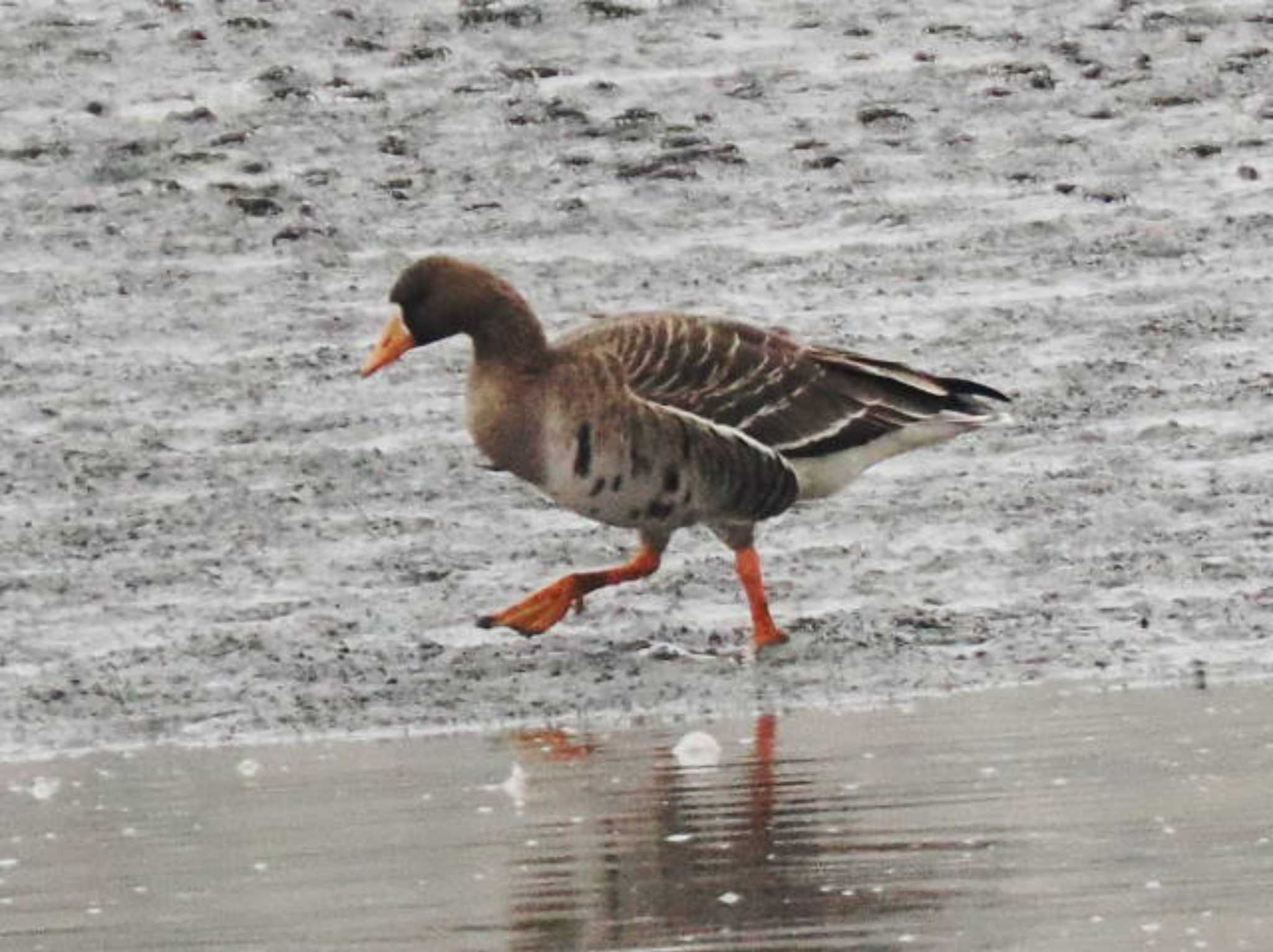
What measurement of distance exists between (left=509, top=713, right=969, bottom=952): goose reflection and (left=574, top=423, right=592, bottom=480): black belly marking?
2.16 metres

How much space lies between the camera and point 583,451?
11.9m

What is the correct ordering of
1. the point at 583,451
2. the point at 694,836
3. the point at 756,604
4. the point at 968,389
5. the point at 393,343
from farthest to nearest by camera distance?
the point at 968,389
the point at 393,343
the point at 583,451
the point at 756,604
the point at 694,836

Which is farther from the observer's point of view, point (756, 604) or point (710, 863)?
point (756, 604)

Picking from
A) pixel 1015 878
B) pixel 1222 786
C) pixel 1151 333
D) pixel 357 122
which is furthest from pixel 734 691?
pixel 357 122

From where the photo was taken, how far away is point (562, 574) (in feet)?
42.4

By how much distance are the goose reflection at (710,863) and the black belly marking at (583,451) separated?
84.9 inches

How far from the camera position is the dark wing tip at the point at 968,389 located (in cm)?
1274

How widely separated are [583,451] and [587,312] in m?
4.37

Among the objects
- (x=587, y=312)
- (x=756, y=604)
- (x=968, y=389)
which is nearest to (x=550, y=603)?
(x=756, y=604)

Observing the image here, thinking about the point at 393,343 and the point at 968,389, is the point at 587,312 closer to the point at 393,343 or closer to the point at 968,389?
the point at 968,389

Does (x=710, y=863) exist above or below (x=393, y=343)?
above

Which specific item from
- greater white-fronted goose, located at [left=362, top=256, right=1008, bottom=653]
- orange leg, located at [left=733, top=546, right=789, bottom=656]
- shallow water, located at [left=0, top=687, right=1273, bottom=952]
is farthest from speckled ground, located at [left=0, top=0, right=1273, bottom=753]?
shallow water, located at [left=0, top=687, right=1273, bottom=952]

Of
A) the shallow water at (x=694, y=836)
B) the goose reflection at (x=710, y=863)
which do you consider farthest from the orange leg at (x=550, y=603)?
the goose reflection at (x=710, y=863)

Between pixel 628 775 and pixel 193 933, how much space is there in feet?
6.91
